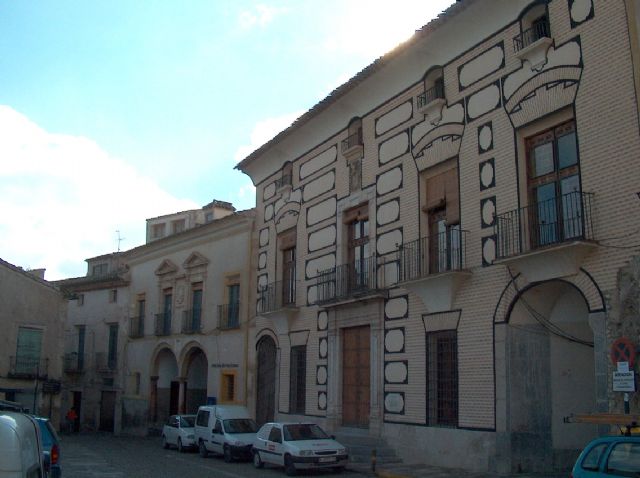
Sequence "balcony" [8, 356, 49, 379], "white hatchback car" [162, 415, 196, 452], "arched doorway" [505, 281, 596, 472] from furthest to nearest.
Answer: "balcony" [8, 356, 49, 379]
"white hatchback car" [162, 415, 196, 452]
"arched doorway" [505, 281, 596, 472]

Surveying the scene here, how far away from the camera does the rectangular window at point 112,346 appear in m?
40.0

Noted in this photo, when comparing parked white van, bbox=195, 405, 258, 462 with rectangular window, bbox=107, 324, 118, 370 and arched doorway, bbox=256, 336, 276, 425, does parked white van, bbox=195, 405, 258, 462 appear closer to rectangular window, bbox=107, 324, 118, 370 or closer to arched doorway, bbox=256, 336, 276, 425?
arched doorway, bbox=256, 336, 276, 425

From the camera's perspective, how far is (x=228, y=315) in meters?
30.2

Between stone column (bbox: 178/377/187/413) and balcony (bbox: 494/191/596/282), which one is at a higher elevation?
balcony (bbox: 494/191/596/282)

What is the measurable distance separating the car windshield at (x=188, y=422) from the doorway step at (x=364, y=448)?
7.15 m

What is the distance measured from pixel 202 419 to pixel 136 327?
14.3 meters

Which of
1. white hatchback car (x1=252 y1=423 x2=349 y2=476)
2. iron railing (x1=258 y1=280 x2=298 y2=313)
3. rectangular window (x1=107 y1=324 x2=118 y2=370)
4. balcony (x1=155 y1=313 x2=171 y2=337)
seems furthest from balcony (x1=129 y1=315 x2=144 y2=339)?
white hatchback car (x1=252 y1=423 x2=349 y2=476)

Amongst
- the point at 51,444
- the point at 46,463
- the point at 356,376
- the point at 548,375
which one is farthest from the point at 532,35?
the point at 46,463

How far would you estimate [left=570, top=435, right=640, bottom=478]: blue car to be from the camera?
9.20 meters

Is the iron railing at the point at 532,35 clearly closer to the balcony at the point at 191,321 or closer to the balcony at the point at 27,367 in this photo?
the balcony at the point at 191,321

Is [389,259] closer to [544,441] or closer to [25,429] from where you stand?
[544,441]

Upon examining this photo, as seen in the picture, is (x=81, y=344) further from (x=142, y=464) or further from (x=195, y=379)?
(x=142, y=464)

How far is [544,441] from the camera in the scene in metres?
16.3

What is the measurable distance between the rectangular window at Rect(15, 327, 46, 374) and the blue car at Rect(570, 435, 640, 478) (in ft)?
84.9
